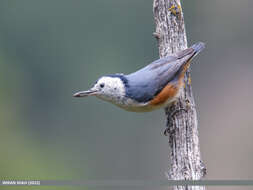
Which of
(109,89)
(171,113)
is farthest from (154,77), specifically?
(109,89)

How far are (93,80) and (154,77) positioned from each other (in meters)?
10.7

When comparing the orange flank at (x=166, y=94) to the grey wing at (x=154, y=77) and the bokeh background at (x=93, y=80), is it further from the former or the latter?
the bokeh background at (x=93, y=80)

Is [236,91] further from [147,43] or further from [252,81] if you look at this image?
[147,43]

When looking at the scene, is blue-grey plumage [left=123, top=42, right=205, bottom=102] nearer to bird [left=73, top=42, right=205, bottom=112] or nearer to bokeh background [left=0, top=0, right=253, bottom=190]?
bird [left=73, top=42, right=205, bottom=112]

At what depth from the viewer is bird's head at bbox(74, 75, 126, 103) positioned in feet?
18.3

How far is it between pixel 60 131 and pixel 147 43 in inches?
163

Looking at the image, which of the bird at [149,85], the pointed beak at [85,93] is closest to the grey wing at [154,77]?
the bird at [149,85]

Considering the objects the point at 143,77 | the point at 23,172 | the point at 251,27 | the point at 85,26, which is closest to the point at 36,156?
the point at 23,172

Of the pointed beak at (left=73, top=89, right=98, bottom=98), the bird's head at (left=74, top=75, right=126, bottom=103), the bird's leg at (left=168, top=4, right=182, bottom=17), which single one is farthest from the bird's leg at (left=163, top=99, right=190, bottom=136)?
the bird's leg at (left=168, top=4, right=182, bottom=17)

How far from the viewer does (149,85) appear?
5816mm

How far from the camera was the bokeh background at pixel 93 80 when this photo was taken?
1503 cm

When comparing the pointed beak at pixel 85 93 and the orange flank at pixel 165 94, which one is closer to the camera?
the pointed beak at pixel 85 93

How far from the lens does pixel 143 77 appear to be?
583 cm

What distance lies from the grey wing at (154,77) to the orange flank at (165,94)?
0.05 meters
